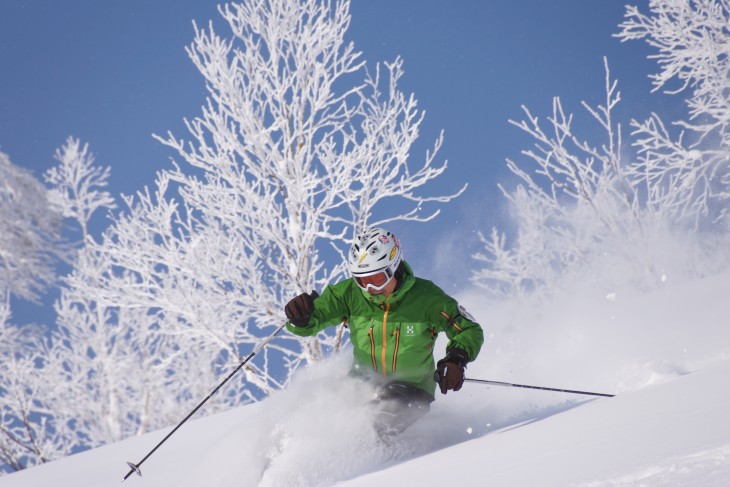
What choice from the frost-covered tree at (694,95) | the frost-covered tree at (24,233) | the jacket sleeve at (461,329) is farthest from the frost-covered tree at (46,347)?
the frost-covered tree at (694,95)

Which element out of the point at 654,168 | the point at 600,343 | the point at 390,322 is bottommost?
the point at 390,322

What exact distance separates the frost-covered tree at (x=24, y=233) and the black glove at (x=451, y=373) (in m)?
11.4

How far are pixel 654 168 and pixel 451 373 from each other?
31.8 ft

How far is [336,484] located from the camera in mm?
3070

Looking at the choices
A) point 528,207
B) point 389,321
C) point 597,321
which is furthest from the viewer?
point 528,207

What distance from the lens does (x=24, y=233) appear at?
39.3 feet

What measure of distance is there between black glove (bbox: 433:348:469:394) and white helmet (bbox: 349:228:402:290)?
67 centimetres

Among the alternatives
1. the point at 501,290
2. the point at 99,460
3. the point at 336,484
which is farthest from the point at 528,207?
the point at 336,484

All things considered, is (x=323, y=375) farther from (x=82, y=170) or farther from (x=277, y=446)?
(x=82, y=170)

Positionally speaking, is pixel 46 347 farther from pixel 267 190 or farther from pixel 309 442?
pixel 309 442

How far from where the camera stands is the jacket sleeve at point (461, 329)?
12.0 ft

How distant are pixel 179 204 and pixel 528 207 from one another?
1278 centimetres

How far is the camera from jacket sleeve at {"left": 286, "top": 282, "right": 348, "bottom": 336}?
13.3ft

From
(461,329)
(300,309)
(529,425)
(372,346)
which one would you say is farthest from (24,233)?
(529,425)
